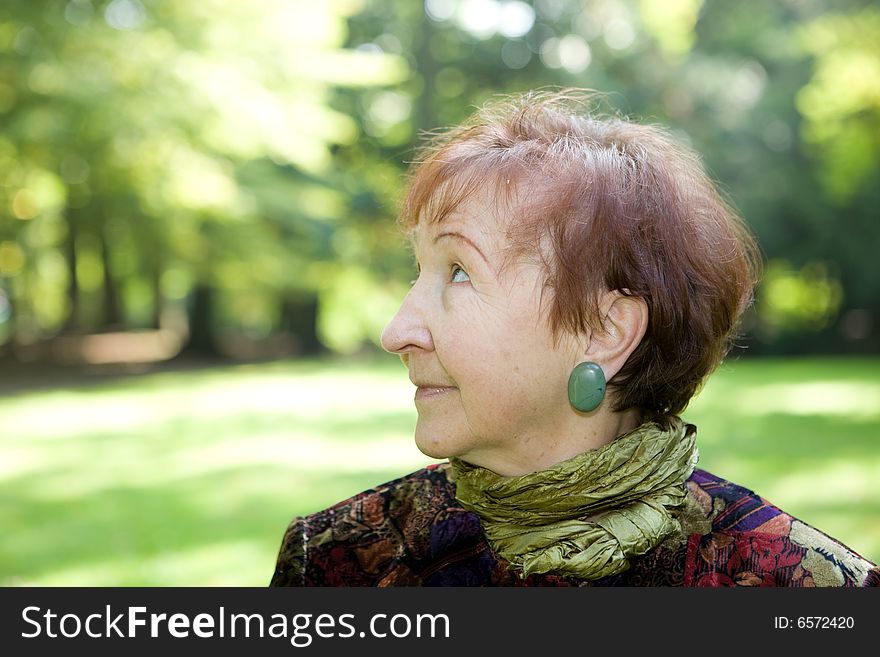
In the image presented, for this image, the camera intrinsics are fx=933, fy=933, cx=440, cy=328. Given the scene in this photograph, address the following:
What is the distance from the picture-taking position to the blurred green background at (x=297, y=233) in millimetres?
7430

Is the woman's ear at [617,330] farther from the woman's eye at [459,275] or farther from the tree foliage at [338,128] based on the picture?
the tree foliage at [338,128]

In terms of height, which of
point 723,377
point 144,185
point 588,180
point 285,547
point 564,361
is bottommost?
point 285,547

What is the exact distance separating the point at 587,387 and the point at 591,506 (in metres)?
0.18

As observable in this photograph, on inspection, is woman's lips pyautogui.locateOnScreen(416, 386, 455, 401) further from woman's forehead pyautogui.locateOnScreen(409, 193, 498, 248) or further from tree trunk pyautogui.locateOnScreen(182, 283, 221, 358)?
tree trunk pyautogui.locateOnScreen(182, 283, 221, 358)

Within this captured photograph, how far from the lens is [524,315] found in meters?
1.39

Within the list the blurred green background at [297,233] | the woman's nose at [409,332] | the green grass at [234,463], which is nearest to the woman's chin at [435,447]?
the woman's nose at [409,332]

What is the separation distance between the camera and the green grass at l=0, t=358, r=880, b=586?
571cm

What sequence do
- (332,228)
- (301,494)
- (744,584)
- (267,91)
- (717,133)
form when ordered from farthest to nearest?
(717,133), (332,228), (267,91), (301,494), (744,584)

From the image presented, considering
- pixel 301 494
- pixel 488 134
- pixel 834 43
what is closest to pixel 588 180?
pixel 488 134

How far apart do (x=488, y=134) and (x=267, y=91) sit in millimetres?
12073

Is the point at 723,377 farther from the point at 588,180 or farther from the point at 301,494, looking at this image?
the point at 588,180

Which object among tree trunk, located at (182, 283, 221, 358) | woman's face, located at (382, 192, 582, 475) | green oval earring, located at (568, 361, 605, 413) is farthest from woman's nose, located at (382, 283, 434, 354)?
tree trunk, located at (182, 283, 221, 358)

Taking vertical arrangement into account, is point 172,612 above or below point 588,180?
below

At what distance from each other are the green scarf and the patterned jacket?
52 mm
